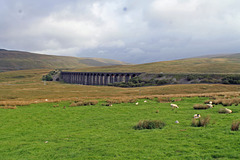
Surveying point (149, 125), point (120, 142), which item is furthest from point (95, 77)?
point (120, 142)

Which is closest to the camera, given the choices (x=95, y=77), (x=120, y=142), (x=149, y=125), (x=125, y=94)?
(x=120, y=142)

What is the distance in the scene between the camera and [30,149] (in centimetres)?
1212

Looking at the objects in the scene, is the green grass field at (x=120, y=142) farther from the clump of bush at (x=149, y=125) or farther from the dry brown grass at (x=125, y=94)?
the dry brown grass at (x=125, y=94)

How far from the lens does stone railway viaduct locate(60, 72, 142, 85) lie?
113438mm

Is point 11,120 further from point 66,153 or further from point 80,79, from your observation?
point 80,79

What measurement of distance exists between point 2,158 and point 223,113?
1674 cm

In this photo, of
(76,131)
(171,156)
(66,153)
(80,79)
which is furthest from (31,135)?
(80,79)

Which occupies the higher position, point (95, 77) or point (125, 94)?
point (95, 77)

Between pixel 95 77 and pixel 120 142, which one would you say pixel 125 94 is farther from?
pixel 95 77

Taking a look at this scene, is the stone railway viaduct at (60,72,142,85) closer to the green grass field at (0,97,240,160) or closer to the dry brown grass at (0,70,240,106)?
the dry brown grass at (0,70,240,106)

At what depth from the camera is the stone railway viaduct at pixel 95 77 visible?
113 metres

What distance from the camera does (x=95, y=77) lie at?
468 feet

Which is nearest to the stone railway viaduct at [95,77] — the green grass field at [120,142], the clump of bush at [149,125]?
the green grass field at [120,142]

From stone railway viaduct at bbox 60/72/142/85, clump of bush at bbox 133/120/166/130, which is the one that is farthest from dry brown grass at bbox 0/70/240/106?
stone railway viaduct at bbox 60/72/142/85
